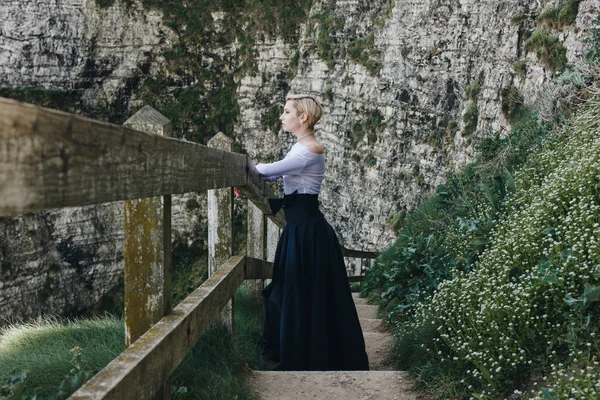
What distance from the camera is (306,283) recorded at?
432 cm

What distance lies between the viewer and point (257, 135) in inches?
957

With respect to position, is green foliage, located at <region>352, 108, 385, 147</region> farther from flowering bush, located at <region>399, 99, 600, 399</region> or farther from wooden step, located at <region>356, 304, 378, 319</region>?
flowering bush, located at <region>399, 99, 600, 399</region>

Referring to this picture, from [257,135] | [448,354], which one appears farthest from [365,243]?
[448,354]

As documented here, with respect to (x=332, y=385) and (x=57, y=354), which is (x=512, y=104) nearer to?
(x=332, y=385)

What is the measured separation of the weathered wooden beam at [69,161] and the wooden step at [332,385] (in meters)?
1.75

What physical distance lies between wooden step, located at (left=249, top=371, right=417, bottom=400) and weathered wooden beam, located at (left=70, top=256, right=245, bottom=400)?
23.8 inches

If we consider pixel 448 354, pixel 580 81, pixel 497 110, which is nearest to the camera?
pixel 448 354

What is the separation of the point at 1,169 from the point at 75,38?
1023 inches

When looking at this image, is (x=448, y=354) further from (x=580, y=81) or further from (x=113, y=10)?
(x=113, y=10)

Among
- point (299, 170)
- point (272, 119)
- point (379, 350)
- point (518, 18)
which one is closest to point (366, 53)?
point (518, 18)

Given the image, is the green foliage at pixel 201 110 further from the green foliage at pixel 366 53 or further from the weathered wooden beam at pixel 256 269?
the weathered wooden beam at pixel 256 269

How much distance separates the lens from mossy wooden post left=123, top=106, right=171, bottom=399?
7.24 feet

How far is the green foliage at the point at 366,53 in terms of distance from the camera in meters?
15.8

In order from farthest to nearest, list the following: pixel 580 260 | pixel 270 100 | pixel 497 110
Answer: pixel 270 100 → pixel 497 110 → pixel 580 260
